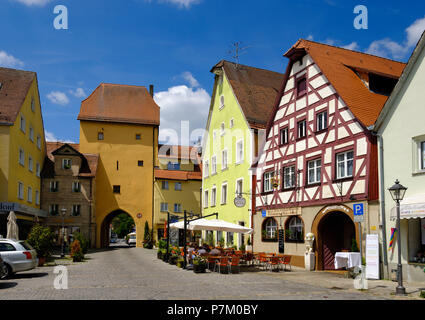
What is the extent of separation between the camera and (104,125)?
5512cm

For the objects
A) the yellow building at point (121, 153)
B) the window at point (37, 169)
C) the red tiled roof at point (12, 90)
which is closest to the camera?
the red tiled roof at point (12, 90)

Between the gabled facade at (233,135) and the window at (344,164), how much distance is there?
9.23 metres

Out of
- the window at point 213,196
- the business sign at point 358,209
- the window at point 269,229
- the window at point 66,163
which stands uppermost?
the window at point 66,163

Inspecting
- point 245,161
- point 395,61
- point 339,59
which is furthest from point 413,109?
point 245,161

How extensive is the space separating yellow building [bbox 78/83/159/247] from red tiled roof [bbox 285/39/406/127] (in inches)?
1197

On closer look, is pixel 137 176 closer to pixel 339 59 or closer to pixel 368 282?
pixel 339 59

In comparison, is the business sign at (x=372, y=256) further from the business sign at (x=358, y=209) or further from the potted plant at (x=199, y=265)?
the potted plant at (x=199, y=265)

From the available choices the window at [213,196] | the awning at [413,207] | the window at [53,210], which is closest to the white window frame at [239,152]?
the window at [213,196]

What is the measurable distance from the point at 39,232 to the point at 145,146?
3147cm

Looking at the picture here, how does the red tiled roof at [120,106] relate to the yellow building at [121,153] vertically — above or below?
above

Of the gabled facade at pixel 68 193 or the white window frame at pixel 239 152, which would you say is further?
the gabled facade at pixel 68 193

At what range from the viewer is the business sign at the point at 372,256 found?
1894cm

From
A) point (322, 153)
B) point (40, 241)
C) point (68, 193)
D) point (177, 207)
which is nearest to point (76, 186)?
point (68, 193)

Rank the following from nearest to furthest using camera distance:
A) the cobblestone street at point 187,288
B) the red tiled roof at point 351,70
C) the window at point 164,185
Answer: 1. the cobblestone street at point 187,288
2. the red tiled roof at point 351,70
3. the window at point 164,185
